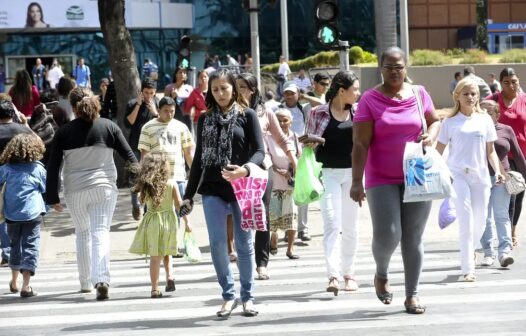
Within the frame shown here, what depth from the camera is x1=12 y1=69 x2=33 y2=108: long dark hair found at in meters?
16.1

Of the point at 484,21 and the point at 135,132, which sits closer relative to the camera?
the point at 135,132

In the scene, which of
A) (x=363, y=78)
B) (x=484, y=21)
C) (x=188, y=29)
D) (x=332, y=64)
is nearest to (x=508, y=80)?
(x=363, y=78)

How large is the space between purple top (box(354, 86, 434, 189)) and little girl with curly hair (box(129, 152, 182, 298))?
2518mm

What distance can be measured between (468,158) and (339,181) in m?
1.33

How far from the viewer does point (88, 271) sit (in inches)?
419

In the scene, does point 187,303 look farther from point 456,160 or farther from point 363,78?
point 363,78

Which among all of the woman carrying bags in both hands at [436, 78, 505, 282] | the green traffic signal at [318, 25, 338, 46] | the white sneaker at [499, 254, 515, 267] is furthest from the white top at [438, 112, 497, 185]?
the green traffic signal at [318, 25, 338, 46]

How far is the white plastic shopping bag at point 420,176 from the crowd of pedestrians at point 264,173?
4.6 inches

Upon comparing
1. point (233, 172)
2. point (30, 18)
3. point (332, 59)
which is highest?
→ point (30, 18)

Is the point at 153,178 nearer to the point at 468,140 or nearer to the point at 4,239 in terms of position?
the point at 468,140

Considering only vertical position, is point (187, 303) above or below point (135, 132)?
below

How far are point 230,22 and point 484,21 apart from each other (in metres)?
19.0

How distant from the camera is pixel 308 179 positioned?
402 inches

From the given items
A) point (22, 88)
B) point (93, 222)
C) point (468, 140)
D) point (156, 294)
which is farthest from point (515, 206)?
point (22, 88)
